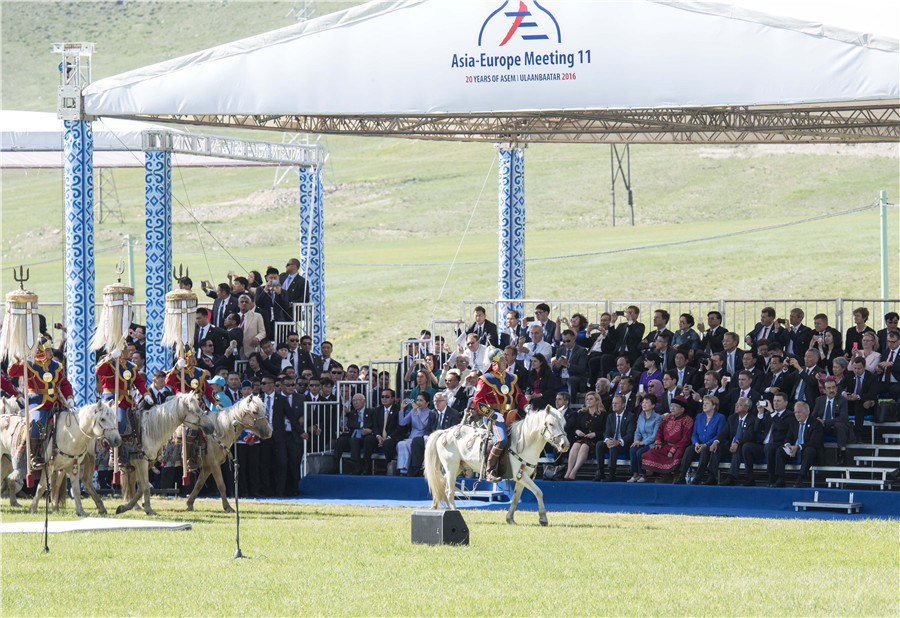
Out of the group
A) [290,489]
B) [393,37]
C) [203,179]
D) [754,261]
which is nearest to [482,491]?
[290,489]

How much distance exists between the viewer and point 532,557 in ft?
40.6

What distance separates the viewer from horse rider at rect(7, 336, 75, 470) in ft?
51.7

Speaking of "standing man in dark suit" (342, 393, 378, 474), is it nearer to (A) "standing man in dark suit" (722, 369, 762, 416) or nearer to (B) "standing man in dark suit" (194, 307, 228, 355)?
(B) "standing man in dark suit" (194, 307, 228, 355)

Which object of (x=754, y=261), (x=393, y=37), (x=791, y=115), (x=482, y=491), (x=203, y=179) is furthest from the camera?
(x=203, y=179)

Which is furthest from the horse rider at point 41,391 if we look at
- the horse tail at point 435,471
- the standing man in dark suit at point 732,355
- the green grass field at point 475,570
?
the standing man in dark suit at point 732,355

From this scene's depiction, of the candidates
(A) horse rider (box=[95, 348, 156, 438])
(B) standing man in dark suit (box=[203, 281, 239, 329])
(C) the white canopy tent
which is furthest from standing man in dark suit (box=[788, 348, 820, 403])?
(C) the white canopy tent

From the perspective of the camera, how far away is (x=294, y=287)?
74.8ft

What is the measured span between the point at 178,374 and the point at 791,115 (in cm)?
998

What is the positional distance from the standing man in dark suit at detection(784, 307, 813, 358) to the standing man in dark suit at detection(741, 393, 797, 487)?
171 cm

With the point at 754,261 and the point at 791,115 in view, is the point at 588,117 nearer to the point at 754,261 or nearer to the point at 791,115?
the point at 791,115

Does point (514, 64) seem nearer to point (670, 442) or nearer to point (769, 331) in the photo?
point (670, 442)

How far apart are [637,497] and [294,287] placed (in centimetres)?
782

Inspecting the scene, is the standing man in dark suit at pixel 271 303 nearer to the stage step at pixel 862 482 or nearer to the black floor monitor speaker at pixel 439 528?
the black floor monitor speaker at pixel 439 528

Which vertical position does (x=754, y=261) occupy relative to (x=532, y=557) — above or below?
above
